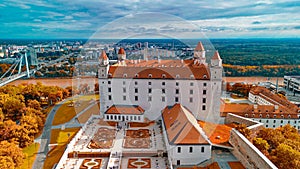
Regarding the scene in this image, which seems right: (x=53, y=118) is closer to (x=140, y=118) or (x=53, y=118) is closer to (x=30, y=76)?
(x=140, y=118)

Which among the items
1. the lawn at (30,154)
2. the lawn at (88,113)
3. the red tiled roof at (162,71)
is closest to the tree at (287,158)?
the red tiled roof at (162,71)

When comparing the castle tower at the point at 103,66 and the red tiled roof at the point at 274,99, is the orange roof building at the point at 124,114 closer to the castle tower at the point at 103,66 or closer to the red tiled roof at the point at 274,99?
the castle tower at the point at 103,66

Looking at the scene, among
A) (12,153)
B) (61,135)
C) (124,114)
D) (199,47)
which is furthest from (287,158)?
(61,135)

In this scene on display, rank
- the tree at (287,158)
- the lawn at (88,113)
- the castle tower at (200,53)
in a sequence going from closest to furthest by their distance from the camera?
the tree at (287,158)
the lawn at (88,113)
the castle tower at (200,53)

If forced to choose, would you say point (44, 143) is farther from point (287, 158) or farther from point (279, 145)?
point (287, 158)

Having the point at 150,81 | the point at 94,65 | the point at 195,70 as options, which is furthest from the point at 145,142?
the point at 94,65

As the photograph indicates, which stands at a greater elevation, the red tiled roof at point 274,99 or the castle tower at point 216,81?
the castle tower at point 216,81

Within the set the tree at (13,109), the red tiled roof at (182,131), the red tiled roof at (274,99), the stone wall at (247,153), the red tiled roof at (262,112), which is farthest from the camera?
the red tiled roof at (274,99)

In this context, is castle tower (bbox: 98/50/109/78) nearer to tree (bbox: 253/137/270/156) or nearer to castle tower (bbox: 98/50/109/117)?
castle tower (bbox: 98/50/109/117)
